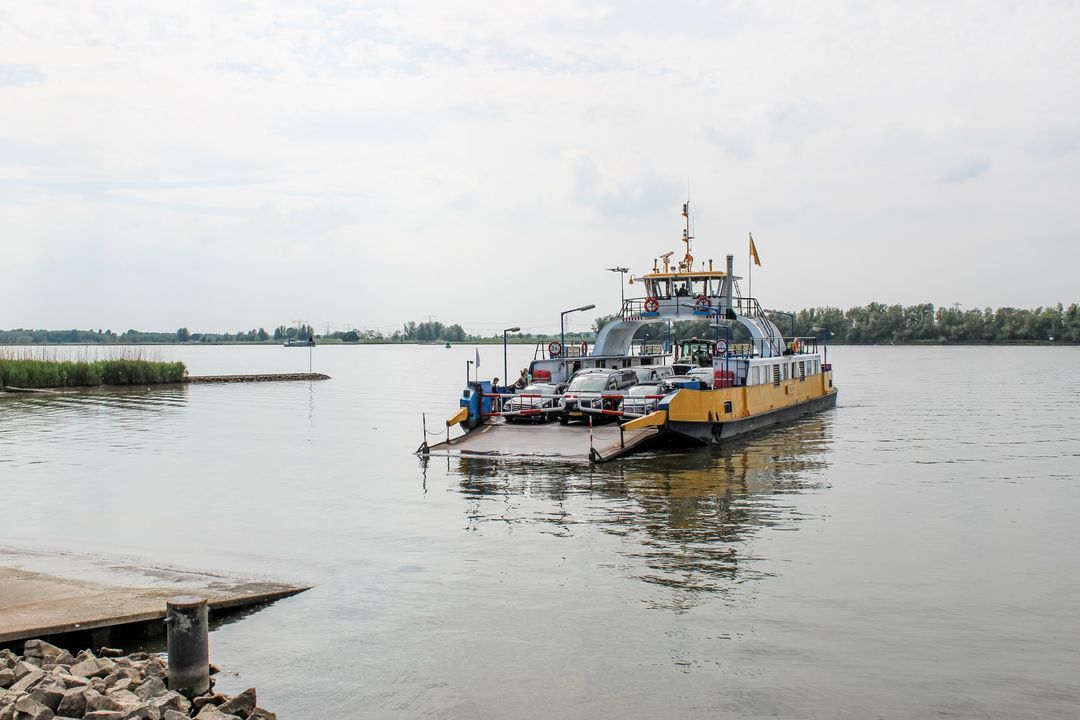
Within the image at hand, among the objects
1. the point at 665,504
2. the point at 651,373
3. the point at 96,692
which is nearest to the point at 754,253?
the point at 651,373

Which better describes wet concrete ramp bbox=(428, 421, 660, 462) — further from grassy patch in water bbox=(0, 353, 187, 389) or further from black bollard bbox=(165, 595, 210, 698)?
grassy patch in water bbox=(0, 353, 187, 389)

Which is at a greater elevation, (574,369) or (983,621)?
Result: (574,369)

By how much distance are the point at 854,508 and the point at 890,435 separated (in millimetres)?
15403

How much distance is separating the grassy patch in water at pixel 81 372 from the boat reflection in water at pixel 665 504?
135 feet

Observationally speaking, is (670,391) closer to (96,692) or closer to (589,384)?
(589,384)

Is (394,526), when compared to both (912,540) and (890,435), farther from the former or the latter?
(890,435)

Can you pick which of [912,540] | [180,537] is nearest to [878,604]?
[912,540]

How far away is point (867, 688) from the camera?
907 centimetres

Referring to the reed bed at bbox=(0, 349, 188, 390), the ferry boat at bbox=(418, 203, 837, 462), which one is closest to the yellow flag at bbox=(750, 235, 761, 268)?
the ferry boat at bbox=(418, 203, 837, 462)

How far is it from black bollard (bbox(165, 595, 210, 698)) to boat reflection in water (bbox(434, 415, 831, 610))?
571 centimetres

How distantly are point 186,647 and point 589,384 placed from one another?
21.0m

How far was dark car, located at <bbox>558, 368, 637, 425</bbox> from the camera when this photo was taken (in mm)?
26750

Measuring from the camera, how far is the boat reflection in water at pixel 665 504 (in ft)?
45.0

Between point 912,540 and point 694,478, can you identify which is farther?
point 694,478
